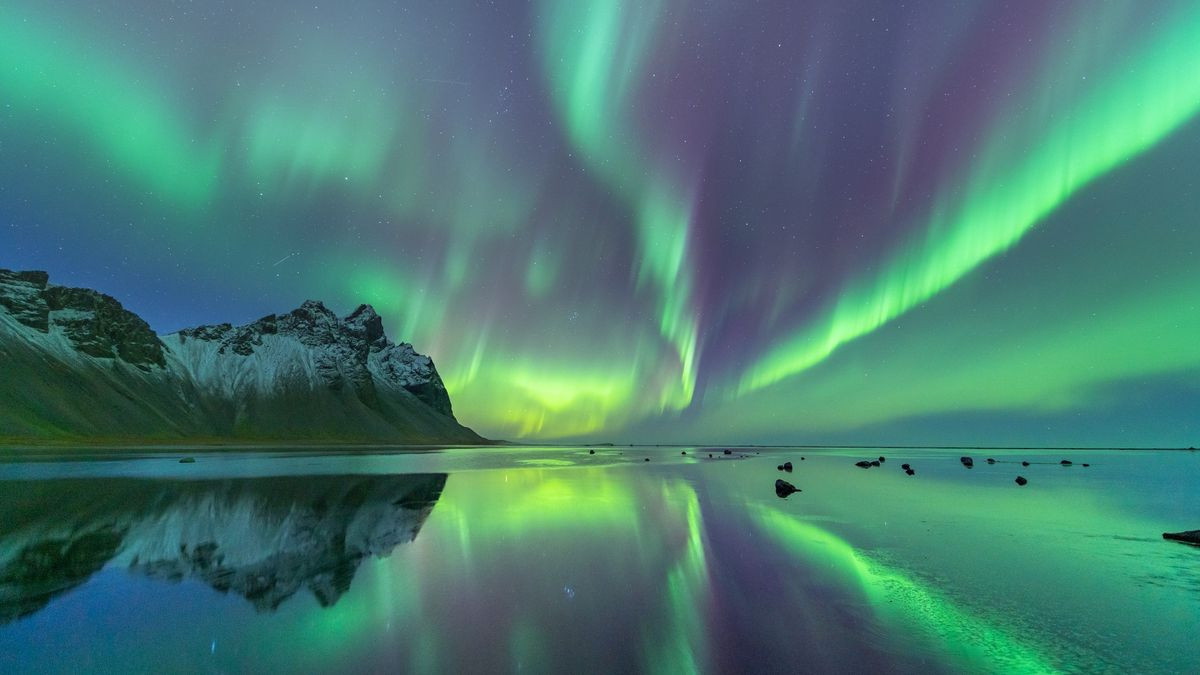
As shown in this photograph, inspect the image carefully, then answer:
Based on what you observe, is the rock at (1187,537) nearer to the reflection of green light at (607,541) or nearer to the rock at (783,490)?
the rock at (783,490)

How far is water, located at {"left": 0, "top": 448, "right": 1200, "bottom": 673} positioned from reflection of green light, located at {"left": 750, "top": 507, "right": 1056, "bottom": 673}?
0.31 ft

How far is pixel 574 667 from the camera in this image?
37.2 ft

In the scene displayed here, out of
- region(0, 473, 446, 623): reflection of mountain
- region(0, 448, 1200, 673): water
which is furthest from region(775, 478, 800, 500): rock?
region(0, 473, 446, 623): reflection of mountain

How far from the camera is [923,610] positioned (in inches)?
619

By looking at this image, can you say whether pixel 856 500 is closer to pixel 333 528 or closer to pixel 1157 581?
pixel 1157 581

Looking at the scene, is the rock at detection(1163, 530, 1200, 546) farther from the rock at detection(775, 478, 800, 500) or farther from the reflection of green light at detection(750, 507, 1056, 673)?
the rock at detection(775, 478, 800, 500)

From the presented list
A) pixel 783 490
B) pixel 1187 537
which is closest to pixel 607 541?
pixel 783 490

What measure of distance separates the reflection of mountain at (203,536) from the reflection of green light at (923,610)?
17041mm

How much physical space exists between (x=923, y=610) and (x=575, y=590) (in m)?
10.7

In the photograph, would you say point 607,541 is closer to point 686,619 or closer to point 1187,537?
point 686,619

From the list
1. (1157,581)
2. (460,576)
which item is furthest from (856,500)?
(460,576)

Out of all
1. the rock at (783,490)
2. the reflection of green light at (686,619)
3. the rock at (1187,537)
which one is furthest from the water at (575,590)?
the rock at (783,490)

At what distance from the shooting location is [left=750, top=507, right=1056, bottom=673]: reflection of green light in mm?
12258

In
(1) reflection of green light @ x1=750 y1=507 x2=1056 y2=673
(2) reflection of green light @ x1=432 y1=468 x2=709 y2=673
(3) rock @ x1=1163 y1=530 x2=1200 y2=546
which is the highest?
(2) reflection of green light @ x1=432 y1=468 x2=709 y2=673
